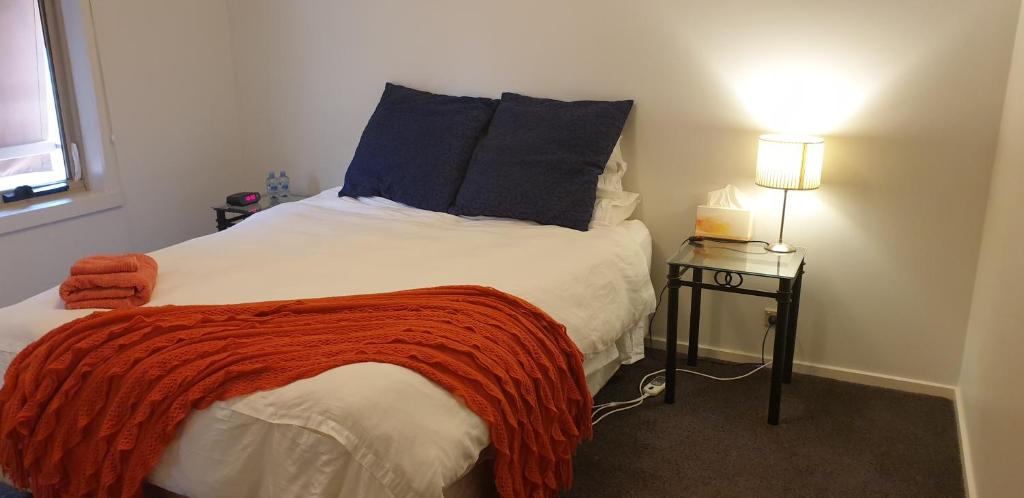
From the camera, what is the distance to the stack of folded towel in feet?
6.95

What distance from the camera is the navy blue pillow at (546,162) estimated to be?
2938mm

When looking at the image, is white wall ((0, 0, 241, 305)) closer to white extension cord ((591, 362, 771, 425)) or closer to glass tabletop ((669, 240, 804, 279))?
white extension cord ((591, 362, 771, 425))

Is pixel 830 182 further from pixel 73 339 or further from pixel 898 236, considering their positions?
pixel 73 339

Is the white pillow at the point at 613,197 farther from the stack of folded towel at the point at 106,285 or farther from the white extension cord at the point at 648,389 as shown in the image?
the stack of folded towel at the point at 106,285

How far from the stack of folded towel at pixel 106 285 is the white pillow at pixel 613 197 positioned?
5.19ft

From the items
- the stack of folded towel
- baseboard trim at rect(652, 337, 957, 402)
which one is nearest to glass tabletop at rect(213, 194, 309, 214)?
the stack of folded towel

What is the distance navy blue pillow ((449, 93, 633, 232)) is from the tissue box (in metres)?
0.43

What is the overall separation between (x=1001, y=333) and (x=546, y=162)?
1.58 metres

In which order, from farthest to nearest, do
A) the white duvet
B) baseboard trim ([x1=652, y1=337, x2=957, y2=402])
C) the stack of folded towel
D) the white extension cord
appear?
1. baseboard trim ([x1=652, y1=337, x2=957, y2=402])
2. the white extension cord
3. the stack of folded towel
4. the white duvet

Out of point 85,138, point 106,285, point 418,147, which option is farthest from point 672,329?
point 85,138

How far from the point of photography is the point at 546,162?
2980mm

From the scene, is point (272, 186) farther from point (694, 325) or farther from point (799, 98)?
point (799, 98)

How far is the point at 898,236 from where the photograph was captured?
2803 millimetres

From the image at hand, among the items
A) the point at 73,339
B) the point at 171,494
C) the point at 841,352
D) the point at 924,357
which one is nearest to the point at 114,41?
the point at 73,339
